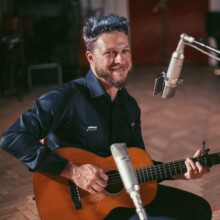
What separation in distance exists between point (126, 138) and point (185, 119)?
10.3ft

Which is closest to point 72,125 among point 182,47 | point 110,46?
point 110,46

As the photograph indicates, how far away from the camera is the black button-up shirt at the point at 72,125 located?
2.25m

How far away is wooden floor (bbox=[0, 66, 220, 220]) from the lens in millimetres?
3828

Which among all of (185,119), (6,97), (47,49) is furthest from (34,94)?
(185,119)

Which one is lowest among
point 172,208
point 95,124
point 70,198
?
point 172,208

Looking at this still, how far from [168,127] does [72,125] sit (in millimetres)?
3099

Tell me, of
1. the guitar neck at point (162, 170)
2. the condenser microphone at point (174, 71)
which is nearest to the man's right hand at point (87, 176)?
the guitar neck at point (162, 170)

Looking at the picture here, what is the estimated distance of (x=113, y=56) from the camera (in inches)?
90.0

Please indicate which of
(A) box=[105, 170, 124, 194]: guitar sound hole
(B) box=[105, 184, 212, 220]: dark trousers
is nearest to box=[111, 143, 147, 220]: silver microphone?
(A) box=[105, 170, 124, 194]: guitar sound hole

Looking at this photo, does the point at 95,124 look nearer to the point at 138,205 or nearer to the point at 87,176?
the point at 87,176

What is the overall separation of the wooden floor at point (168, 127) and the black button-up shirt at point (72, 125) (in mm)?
1241

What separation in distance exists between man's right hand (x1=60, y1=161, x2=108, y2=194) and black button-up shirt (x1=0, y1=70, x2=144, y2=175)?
1.8 inches

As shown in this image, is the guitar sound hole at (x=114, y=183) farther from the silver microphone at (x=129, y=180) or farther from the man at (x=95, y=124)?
the silver microphone at (x=129, y=180)

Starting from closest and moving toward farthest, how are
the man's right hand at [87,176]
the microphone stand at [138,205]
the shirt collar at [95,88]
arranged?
1. the microphone stand at [138,205]
2. the man's right hand at [87,176]
3. the shirt collar at [95,88]
